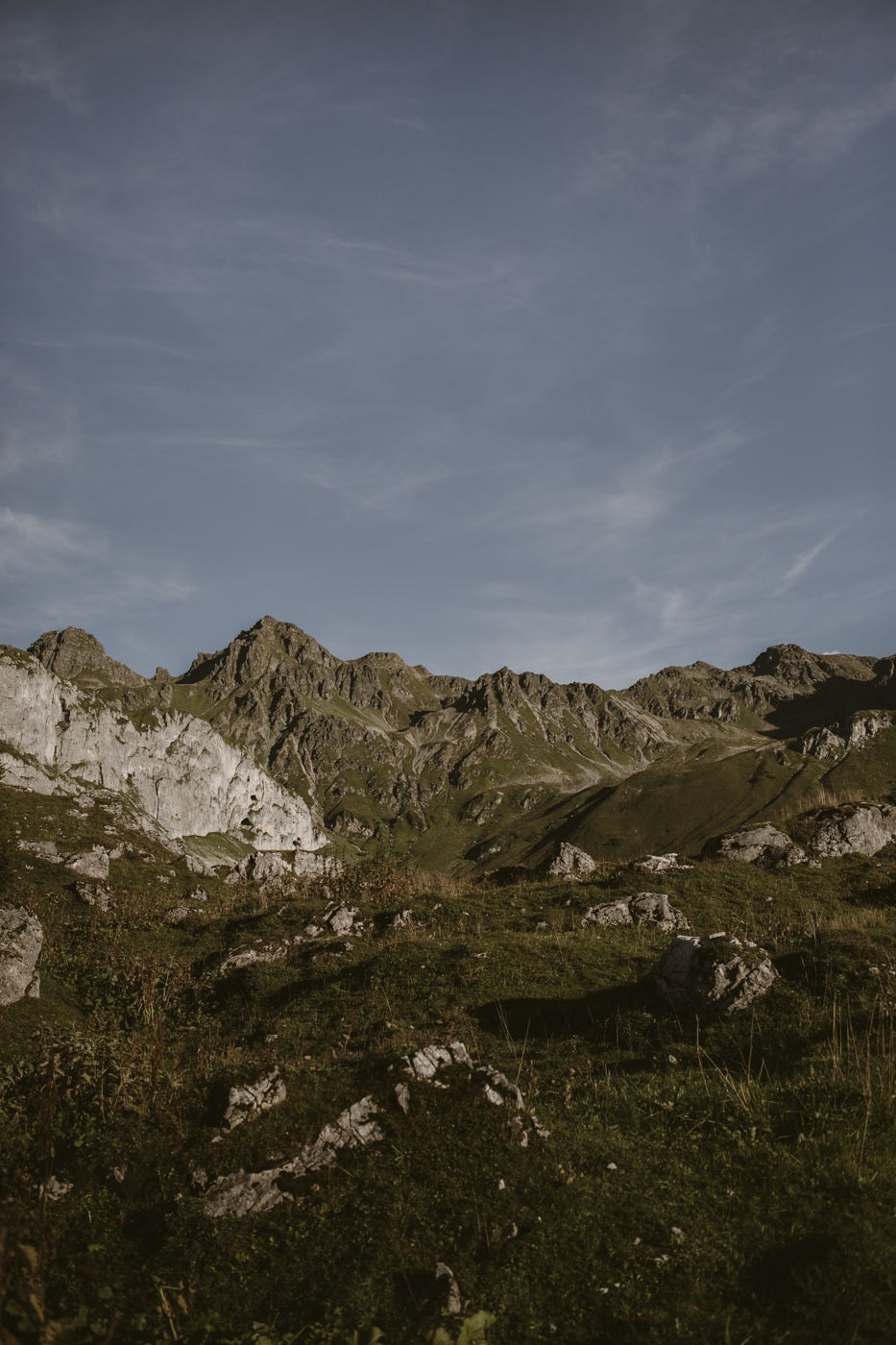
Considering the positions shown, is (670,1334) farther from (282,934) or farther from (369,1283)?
(282,934)

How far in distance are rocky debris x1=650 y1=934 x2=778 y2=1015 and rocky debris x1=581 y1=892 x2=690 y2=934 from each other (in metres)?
5.92

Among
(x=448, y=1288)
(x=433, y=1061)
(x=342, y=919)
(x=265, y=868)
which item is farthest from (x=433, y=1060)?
(x=265, y=868)

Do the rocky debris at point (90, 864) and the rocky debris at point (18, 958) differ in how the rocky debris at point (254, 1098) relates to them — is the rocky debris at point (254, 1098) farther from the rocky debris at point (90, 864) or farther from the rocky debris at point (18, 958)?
the rocky debris at point (90, 864)

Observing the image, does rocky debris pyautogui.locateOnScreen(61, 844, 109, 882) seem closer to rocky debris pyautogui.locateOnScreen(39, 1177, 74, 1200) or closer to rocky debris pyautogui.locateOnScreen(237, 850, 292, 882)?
rocky debris pyautogui.locateOnScreen(237, 850, 292, 882)

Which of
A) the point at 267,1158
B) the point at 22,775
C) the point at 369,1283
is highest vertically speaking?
the point at 22,775

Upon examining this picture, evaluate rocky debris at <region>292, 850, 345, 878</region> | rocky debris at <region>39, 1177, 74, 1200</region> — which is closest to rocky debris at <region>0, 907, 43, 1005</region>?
rocky debris at <region>39, 1177, 74, 1200</region>

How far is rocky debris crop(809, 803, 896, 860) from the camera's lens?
29.4 m

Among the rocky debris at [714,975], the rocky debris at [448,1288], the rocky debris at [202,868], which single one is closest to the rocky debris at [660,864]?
the rocky debris at [714,975]

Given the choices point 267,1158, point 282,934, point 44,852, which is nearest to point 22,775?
point 44,852

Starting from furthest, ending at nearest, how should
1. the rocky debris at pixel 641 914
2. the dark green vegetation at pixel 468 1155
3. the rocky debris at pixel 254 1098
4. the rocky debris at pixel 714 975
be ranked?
the rocky debris at pixel 641 914, the rocky debris at pixel 714 975, the rocky debris at pixel 254 1098, the dark green vegetation at pixel 468 1155

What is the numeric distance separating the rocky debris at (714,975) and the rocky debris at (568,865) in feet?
42.8

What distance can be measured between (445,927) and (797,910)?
11371 mm

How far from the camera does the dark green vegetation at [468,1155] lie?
24.9 feet

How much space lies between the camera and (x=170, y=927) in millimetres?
23500
